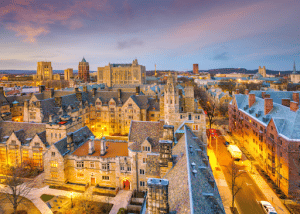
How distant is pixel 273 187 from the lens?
38062 millimetres

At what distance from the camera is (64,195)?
35.6 metres

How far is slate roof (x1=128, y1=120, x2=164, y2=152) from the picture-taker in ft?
121

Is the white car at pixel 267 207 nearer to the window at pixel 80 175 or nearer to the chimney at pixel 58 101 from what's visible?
the window at pixel 80 175

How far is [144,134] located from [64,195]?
61.5 feet

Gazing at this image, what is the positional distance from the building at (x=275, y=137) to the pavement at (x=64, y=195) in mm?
29961

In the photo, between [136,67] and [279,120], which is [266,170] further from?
[136,67]

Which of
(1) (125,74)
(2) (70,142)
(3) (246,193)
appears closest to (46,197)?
(2) (70,142)

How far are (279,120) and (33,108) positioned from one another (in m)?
65.1

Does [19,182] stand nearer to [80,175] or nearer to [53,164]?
[53,164]

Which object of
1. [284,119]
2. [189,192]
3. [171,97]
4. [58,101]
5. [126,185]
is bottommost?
[126,185]

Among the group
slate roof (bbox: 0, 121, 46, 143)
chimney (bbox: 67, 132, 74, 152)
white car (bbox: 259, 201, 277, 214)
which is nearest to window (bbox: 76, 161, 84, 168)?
chimney (bbox: 67, 132, 74, 152)

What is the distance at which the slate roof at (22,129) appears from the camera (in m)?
45.4

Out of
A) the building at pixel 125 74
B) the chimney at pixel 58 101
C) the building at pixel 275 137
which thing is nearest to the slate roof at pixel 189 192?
the building at pixel 275 137

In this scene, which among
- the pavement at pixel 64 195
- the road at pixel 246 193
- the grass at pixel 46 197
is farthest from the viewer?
the grass at pixel 46 197
